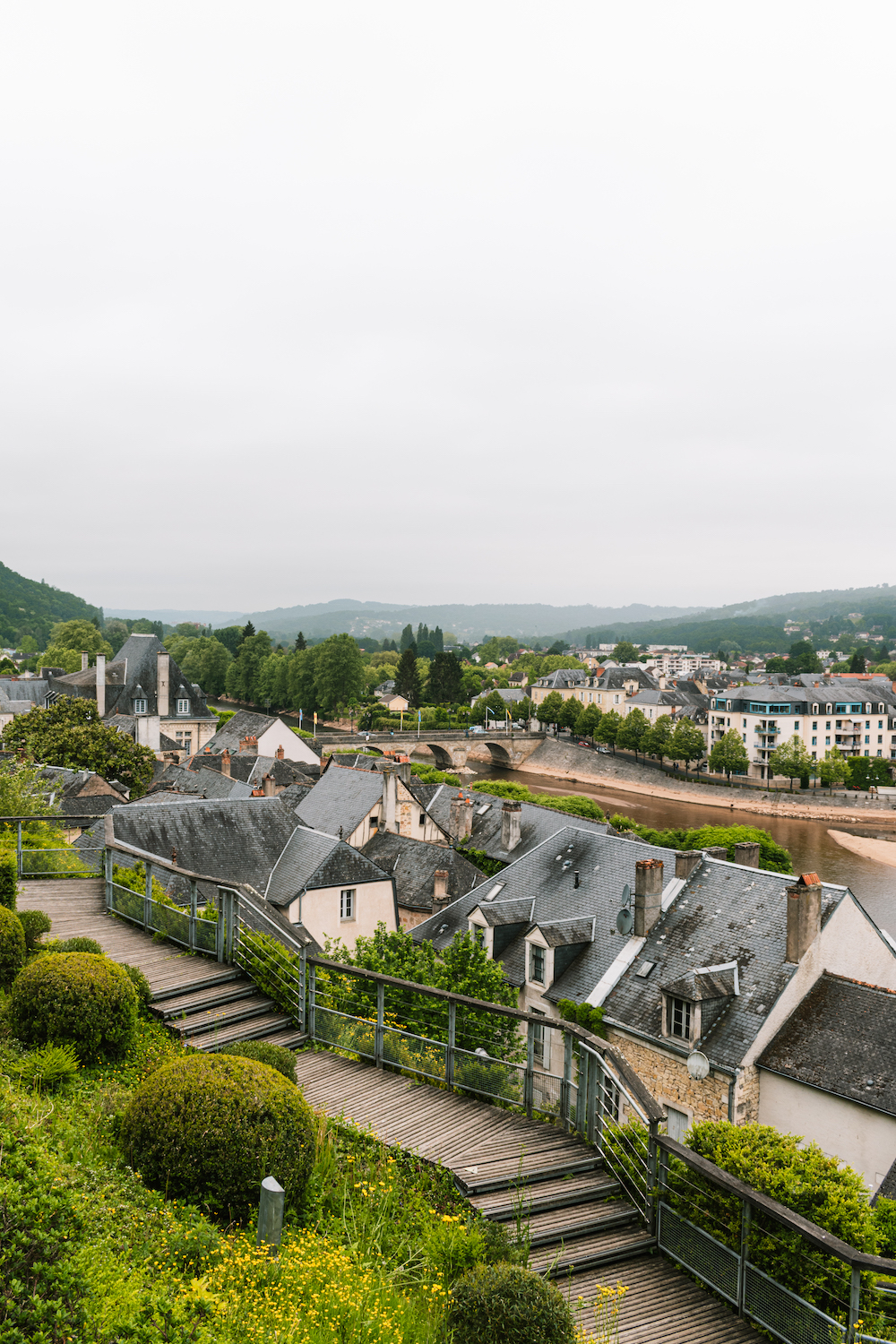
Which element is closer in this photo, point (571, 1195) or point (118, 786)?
point (571, 1195)

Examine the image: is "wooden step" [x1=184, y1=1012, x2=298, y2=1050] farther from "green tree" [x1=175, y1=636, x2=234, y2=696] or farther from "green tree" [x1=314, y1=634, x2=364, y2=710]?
"green tree" [x1=175, y1=636, x2=234, y2=696]

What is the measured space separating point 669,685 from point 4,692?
100584mm

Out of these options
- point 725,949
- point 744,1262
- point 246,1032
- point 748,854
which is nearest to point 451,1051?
point 246,1032

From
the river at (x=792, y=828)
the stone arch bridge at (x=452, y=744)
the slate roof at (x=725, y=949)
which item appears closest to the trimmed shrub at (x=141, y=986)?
the slate roof at (x=725, y=949)

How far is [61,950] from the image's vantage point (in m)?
10.6

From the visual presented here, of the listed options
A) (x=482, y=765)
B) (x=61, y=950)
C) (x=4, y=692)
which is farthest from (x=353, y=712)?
(x=61, y=950)

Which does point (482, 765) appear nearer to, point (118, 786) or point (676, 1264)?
point (118, 786)

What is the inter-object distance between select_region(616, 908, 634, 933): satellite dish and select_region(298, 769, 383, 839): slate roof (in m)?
16.9

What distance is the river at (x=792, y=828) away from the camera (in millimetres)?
55156

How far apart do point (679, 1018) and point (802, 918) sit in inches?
150

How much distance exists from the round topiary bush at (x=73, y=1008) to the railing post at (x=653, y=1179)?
5406 mm

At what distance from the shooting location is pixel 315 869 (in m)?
28.2

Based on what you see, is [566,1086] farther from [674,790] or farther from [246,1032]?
[674,790]

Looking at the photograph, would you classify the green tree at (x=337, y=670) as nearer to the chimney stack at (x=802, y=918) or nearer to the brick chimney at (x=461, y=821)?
the brick chimney at (x=461, y=821)
